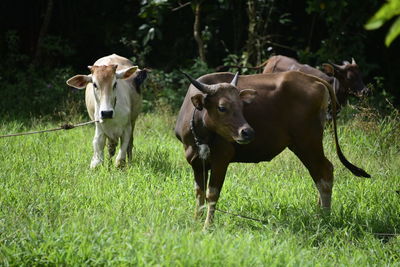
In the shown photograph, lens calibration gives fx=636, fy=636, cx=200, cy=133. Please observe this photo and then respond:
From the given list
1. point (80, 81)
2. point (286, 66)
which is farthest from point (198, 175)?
point (286, 66)

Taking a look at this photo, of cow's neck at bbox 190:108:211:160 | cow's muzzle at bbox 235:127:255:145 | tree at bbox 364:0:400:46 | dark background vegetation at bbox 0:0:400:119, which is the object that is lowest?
dark background vegetation at bbox 0:0:400:119

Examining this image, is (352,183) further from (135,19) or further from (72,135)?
(135,19)

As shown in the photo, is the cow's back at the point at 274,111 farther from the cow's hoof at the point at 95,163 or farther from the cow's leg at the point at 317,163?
the cow's hoof at the point at 95,163

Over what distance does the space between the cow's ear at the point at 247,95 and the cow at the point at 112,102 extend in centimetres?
189

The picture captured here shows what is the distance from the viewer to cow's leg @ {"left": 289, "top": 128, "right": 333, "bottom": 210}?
565 centimetres

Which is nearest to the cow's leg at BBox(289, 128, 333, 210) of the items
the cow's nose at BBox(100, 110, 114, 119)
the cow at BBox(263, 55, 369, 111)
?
the cow's nose at BBox(100, 110, 114, 119)

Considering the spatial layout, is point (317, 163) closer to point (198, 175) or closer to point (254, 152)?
point (254, 152)

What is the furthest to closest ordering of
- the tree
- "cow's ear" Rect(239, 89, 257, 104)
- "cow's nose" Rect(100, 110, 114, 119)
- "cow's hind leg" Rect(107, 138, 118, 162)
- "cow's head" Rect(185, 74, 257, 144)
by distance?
"cow's hind leg" Rect(107, 138, 118, 162)
"cow's nose" Rect(100, 110, 114, 119)
"cow's ear" Rect(239, 89, 257, 104)
"cow's head" Rect(185, 74, 257, 144)
the tree

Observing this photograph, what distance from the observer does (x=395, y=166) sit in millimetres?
7523

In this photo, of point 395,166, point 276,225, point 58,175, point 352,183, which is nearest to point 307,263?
point 276,225

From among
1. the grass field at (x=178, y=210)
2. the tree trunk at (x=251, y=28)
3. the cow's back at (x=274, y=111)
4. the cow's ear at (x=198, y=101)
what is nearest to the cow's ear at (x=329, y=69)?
the grass field at (x=178, y=210)

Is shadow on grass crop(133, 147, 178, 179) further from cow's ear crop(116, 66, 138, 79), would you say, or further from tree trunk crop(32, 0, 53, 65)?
tree trunk crop(32, 0, 53, 65)

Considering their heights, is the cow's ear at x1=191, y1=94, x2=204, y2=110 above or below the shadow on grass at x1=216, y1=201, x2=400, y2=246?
above

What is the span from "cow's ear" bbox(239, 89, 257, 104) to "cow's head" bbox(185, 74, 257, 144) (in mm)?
78
